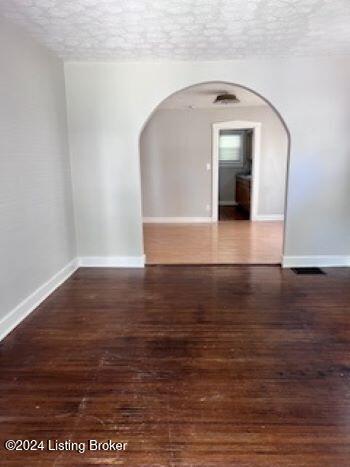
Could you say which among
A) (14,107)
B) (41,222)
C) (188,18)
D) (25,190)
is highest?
(188,18)

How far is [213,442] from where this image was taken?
1.60 meters

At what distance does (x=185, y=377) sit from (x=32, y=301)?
1.76m

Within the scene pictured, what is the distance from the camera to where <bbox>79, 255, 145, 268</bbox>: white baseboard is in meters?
4.32

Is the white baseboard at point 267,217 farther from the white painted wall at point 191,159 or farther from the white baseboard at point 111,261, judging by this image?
the white baseboard at point 111,261

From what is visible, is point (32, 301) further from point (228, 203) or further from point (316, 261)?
point (228, 203)

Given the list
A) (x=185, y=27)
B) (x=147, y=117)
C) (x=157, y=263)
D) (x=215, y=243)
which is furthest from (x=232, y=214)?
(x=185, y=27)

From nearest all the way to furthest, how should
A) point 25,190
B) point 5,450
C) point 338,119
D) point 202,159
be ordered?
point 5,450, point 25,190, point 338,119, point 202,159

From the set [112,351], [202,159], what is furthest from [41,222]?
[202,159]

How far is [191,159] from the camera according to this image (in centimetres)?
720

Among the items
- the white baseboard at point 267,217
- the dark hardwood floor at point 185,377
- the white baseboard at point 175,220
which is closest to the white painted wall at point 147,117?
the dark hardwood floor at point 185,377

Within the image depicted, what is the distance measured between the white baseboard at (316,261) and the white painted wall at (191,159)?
331 cm

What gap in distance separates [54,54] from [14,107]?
1139 mm

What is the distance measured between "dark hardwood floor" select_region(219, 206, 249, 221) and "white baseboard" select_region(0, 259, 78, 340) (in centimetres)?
453

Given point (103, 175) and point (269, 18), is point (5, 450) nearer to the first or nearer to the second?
point (103, 175)
